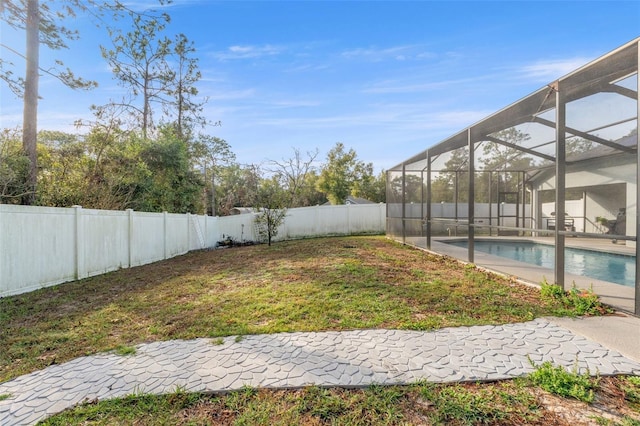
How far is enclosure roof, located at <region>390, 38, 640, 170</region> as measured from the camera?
10.7 feet

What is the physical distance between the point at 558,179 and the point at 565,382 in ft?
10.5

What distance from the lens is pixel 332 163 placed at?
24.2 metres

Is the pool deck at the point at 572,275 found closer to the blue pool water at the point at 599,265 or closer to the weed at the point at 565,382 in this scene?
the blue pool water at the point at 599,265

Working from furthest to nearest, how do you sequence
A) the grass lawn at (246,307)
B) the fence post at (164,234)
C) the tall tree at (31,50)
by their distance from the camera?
the fence post at (164,234)
the tall tree at (31,50)
the grass lawn at (246,307)

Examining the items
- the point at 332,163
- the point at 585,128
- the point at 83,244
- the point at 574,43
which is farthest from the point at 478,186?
the point at 332,163

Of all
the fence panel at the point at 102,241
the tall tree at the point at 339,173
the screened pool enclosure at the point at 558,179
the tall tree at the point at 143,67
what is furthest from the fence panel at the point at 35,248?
the tall tree at the point at 339,173

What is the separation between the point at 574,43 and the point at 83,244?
1082 centimetres

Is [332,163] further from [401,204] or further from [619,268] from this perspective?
[619,268]

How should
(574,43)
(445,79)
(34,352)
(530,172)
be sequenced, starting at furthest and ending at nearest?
1. (530,172)
2. (445,79)
3. (574,43)
4. (34,352)

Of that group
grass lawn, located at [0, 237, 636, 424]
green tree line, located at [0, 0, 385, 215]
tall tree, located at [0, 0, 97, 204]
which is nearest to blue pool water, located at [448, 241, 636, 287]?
grass lawn, located at [0, 237, 636, 424]

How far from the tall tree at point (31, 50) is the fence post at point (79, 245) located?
181 centimetres

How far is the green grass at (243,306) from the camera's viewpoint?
2.86 m

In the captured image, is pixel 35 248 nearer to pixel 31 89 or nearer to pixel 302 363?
pixel 31 89

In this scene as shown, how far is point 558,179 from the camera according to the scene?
406cm
